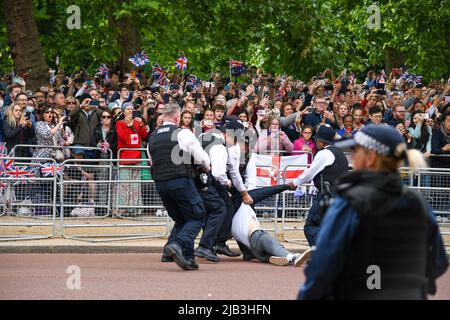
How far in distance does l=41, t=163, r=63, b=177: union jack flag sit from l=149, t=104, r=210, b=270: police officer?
3.13 m

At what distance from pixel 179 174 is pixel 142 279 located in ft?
4.90

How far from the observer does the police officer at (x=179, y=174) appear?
13594 millimetres

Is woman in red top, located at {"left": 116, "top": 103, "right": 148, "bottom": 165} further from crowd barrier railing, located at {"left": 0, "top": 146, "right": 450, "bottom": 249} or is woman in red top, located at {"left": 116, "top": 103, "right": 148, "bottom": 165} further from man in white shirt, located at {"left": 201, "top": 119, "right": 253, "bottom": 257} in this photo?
man in white shirt, located at {"left": 201, "top": 119, "right": 253, "bottom": 257}

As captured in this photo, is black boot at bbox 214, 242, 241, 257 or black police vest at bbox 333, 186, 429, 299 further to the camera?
black boot at bbox 214, 242, 241, 257

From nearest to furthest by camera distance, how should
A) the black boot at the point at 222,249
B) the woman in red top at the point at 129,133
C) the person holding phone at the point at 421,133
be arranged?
1. the black boot at the point at 222,249
2. the woman in red top at the point at 129,133
3. the person holding phone at the point at 421,133

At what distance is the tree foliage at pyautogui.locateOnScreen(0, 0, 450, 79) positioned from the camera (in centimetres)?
2759

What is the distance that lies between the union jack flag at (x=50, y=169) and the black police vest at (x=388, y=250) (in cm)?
1093

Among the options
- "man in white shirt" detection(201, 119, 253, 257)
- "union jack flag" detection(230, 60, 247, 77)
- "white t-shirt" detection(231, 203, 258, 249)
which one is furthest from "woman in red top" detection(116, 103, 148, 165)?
"union jack flag" detection(230, 60, 247, 77)

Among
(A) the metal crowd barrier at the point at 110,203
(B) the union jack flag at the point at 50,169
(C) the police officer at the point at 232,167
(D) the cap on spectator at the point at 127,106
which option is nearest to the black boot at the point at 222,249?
(C) the police officer at the point at 232,167

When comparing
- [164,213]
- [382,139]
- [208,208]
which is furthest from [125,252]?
[382,139]

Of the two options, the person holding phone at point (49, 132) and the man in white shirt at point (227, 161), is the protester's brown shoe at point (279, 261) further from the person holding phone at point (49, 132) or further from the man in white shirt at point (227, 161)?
the person holding phone at point (49, 132)

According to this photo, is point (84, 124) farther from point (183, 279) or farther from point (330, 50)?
point (330, 50)

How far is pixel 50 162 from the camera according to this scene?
1720 cm

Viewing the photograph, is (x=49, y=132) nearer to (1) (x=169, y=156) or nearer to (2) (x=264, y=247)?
(2) (x=264, y=247)
